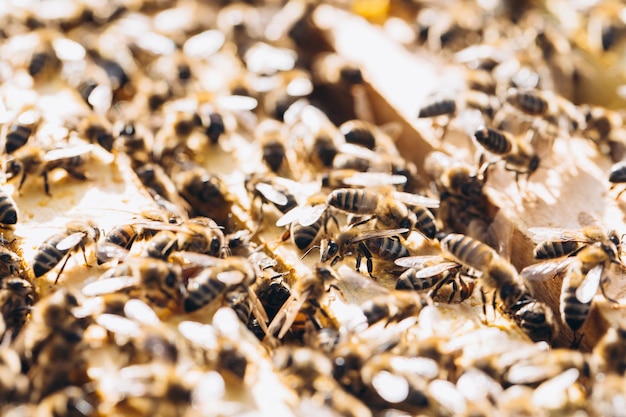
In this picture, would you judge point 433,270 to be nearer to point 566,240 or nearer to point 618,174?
point 566,240

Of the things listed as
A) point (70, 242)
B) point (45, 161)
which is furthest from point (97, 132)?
point (70, 242)

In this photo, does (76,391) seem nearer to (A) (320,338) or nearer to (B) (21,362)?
(B) (21,362)

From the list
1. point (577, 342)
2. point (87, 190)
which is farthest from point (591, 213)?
point (87, 190)

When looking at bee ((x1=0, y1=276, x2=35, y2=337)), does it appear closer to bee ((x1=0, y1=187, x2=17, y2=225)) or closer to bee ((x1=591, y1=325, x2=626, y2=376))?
bee ((x1=0, y1=187, x2=17, y2=225))

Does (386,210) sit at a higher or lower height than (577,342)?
higher

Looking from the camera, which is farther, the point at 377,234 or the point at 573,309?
the point at 377,234

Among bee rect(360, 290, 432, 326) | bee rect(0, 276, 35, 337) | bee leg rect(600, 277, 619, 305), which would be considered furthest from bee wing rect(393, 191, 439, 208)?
bee rect(0, 276, 35, 337)
